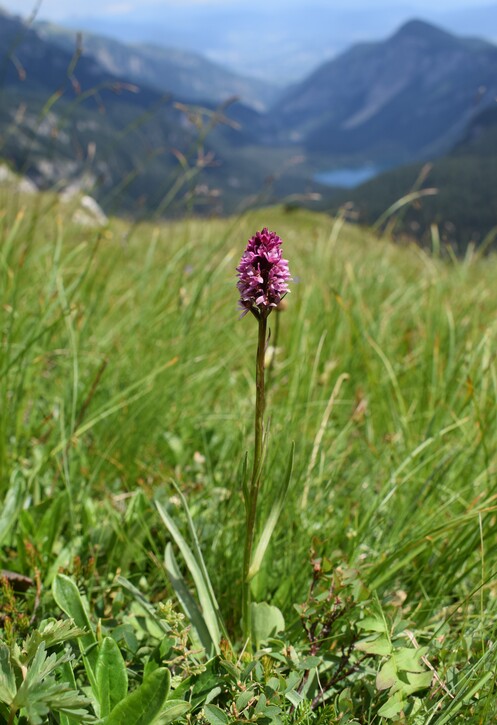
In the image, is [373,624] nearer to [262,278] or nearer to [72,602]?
[72,602]

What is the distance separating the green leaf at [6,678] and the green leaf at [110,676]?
20 centimetres

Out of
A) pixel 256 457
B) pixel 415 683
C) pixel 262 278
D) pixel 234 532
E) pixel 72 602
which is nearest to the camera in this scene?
pixel 262 278

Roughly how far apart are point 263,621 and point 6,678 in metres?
0.53

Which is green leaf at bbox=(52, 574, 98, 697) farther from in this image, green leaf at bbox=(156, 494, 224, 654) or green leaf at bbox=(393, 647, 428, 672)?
green leaf at bbox=(393, 647, 428, 672)

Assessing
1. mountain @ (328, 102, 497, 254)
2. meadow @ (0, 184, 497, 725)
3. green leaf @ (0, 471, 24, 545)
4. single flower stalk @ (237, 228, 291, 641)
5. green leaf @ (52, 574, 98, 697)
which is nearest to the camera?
single flower stalk @ (237, 228, 291, 641)

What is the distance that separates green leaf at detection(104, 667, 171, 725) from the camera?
1.02m

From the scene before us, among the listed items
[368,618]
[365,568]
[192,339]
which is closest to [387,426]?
[192,339]

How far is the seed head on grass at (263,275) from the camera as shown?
890 millimetres

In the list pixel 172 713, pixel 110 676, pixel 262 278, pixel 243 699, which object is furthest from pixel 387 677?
pixel 262 278

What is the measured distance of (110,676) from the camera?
114cm

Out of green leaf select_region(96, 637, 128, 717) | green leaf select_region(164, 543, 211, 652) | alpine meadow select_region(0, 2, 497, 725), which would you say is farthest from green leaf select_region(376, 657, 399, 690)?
green leaf select_region(96, 637, 128, 717)

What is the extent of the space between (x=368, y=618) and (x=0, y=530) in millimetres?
879

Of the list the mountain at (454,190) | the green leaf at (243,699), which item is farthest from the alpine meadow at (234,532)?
the mountain at (454,190)

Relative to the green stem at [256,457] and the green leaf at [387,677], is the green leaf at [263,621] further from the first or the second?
the green leaf at [387,677]
